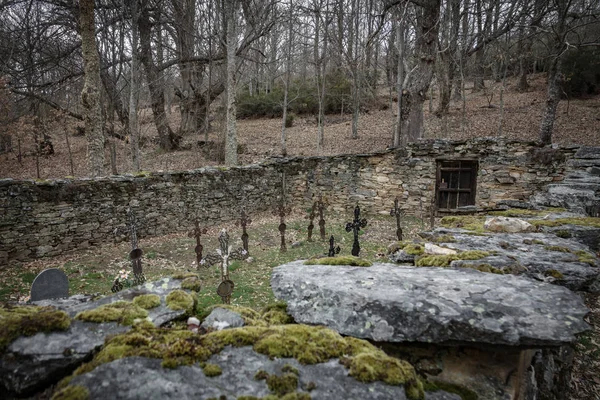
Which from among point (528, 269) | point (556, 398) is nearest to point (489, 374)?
point (528, 269)

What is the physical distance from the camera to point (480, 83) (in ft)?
80.8

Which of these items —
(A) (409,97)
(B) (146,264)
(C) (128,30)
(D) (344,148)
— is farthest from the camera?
(D) (344,148)

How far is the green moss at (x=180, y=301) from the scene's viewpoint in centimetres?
214

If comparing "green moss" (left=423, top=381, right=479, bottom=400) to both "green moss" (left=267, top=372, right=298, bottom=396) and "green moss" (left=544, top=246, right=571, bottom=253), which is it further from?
"green moss" (left=544, top=246, right=571, bottom=253)

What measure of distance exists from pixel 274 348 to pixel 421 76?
1315 cm

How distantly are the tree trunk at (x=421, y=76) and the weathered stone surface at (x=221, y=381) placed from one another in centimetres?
1246

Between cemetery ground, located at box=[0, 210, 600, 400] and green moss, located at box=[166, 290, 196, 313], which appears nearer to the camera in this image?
green moss, located at box=[166, 290, 196, 313]

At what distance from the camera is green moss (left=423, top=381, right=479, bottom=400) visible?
72.8 inches

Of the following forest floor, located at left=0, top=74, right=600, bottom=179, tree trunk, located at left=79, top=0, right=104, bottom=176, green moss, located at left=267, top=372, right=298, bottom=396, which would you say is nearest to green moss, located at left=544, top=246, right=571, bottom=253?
green moss, located at left=267, top=372, right=298, bottom=396

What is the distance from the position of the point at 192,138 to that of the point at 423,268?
19.1 metres

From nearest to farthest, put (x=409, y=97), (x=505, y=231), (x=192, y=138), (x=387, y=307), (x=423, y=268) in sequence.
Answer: (x=387, y=307)
(x=423, y=268)
(x=505, y=231)
(x=409, y=97)
(x=192, y=138)

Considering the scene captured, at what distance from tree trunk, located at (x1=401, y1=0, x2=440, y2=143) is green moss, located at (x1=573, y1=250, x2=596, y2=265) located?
406 inches

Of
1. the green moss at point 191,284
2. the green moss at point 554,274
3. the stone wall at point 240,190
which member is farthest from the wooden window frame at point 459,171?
the green moss at point 191,284

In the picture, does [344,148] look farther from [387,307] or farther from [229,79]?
[387,307]
